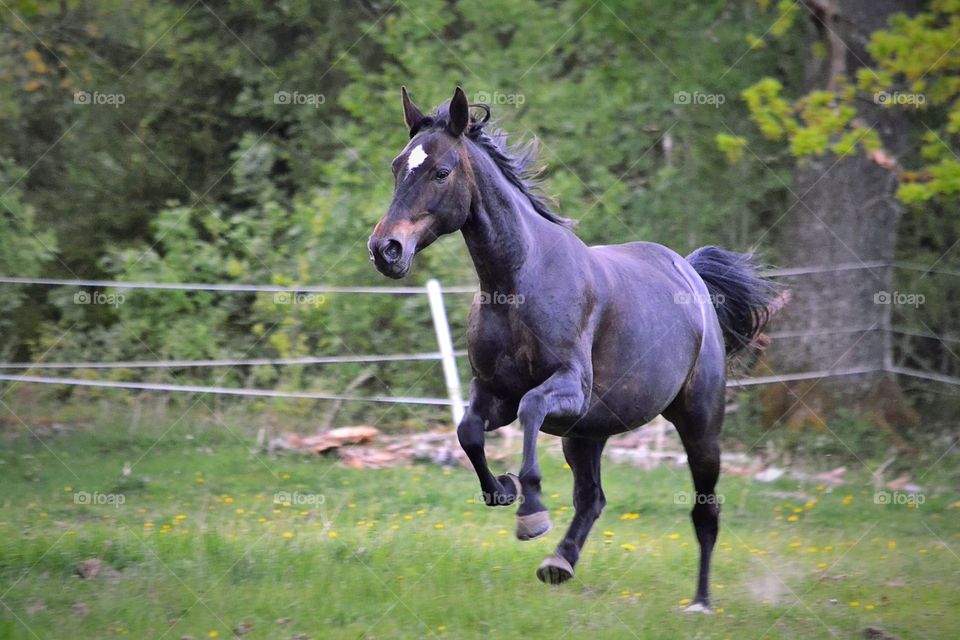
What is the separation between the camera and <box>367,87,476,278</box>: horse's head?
16.3ft

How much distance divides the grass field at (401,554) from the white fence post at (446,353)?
703 millimetres

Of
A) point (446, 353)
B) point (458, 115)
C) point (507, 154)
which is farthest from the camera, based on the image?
point (446, 353)

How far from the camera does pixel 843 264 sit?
1149 centimetres

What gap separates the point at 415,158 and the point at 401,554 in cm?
279

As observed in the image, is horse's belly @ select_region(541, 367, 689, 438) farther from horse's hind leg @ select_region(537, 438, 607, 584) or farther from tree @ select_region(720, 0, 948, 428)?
tree @ select_region(720, 0, 948, 428)

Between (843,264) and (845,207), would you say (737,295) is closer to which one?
(843,264)

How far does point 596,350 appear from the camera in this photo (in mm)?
5934

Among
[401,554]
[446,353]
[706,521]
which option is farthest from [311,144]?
[706,521]

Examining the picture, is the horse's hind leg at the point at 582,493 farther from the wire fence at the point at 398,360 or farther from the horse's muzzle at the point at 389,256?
the wire fence at the point at 398,360

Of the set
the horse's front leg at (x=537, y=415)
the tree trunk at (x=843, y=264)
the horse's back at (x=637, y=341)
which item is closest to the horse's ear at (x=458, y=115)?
the horse's back at (x=637, y=341)

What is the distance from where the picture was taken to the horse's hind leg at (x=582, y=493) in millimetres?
6254

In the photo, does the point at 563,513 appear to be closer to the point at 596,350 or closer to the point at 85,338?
the point at 596,350

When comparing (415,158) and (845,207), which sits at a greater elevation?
(845,207)

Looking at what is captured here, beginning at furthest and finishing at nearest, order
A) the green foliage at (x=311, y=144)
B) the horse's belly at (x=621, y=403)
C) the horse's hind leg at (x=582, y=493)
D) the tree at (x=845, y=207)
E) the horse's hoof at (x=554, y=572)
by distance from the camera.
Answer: the green foliage at (x=311, y=144) → the tree at (x=845, y=207) → the horse's hind leg at (x=582, y=493) → the horse's belly at (x=621, y=403) → the horse's hoof at (x=554, y=572)
